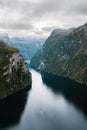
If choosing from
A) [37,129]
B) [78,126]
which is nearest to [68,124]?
[78,126]

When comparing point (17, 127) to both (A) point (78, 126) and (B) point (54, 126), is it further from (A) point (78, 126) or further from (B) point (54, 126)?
(A) point (78, 126)

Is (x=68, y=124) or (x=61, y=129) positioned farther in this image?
(x=68, y=124)

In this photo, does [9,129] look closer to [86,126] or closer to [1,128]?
[1,128]

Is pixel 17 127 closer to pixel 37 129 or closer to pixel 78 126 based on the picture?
pixel 37 129

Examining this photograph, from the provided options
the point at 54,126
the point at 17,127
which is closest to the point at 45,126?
the point at 54,126

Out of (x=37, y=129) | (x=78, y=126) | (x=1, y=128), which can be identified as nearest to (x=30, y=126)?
(x=37, y=129)
